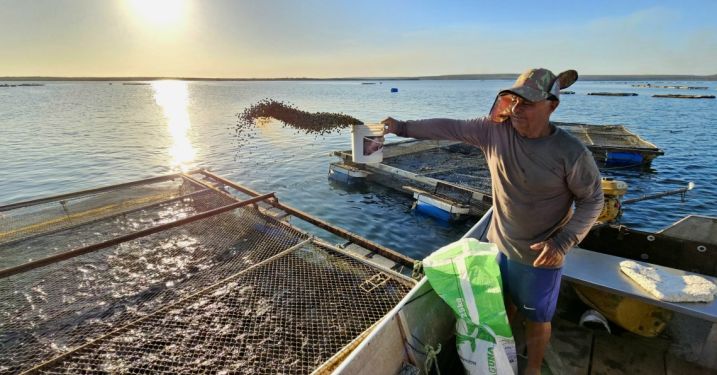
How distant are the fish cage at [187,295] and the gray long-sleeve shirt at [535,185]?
2163 mm

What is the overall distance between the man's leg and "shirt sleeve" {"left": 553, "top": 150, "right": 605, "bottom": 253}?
90 cm

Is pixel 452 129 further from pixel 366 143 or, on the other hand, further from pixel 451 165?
pixel 451 165

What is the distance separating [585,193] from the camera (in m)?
2.41

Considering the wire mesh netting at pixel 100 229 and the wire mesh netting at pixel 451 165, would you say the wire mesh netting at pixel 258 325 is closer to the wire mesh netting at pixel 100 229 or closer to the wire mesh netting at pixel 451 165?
the wire mesh netting at pixel 100 229

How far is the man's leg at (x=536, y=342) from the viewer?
2939 mm

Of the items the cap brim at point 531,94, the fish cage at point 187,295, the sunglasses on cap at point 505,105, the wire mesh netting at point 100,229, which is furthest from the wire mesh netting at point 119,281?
the cap brim at point 531,94

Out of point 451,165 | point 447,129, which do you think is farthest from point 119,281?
point 451,165

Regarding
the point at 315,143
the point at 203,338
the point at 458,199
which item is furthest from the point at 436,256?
the point at 315,143

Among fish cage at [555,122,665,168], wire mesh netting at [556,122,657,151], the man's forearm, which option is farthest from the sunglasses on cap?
wire mesh netting at [556,122,657,151]

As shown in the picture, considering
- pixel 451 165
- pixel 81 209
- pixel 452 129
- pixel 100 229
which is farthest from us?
pixel 451 165

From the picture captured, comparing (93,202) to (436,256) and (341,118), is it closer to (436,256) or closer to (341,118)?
(341,118)

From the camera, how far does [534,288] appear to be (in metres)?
2.84

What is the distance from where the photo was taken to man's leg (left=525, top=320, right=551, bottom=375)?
294 cm

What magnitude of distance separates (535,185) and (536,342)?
1.49 meters
